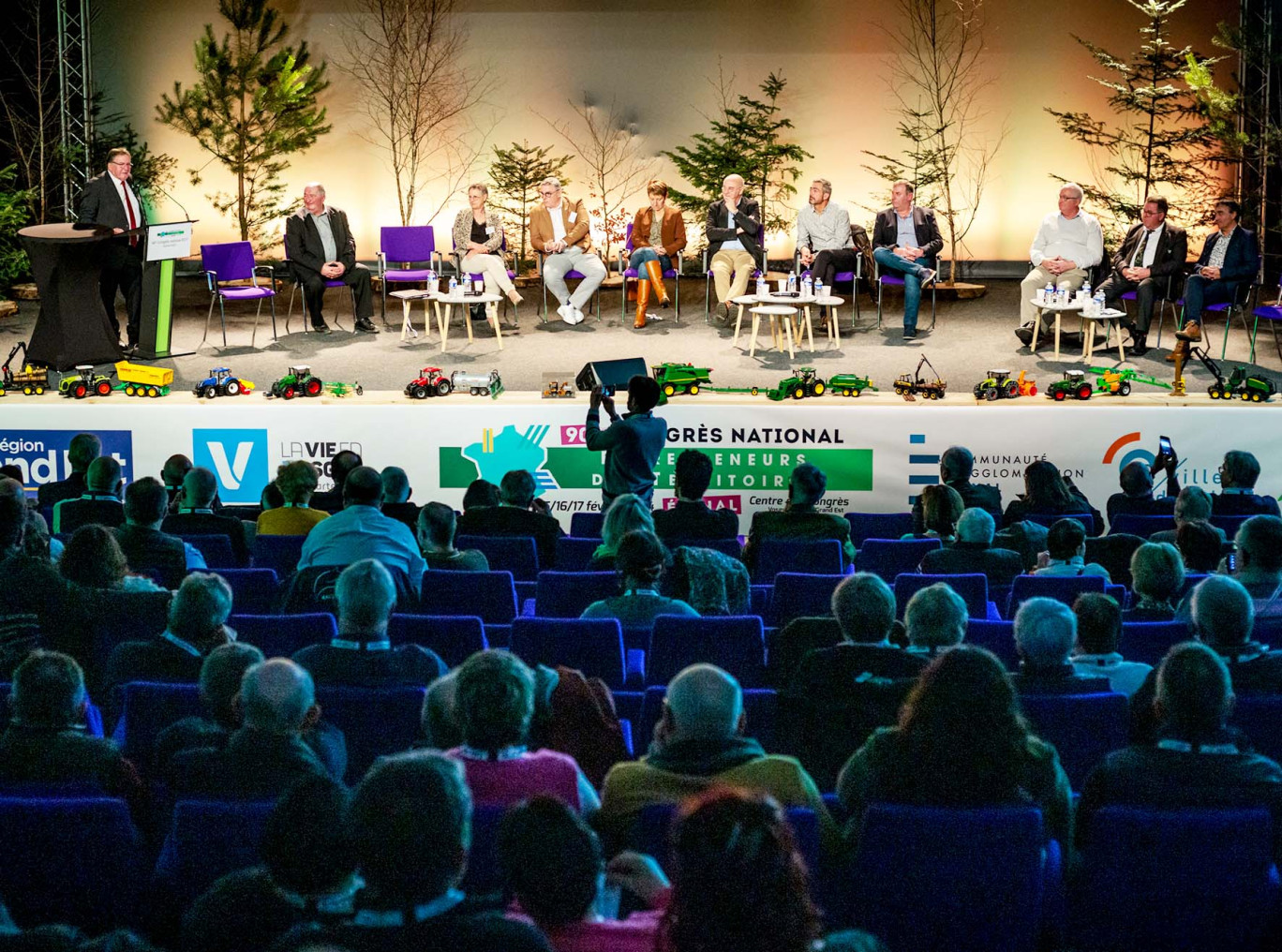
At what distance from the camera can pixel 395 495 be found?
5.74 metres

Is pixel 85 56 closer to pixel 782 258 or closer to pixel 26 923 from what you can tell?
pixel 782 258

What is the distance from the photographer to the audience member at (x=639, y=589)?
4.33 m

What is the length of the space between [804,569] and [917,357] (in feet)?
13.9

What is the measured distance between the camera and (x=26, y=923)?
269cm

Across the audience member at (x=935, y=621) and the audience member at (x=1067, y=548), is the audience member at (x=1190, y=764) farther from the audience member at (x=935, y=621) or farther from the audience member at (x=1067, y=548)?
the audience member at (x=1067, y=548)

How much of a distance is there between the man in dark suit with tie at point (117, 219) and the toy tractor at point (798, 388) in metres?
4.41

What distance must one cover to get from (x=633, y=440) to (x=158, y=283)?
3.96 metres

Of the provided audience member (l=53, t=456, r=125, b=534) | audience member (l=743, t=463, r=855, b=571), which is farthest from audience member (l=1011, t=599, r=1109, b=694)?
audience member (l=53, t=456, r=125, b=534)

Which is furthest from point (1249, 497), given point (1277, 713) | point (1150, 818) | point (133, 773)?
point (133, 773)

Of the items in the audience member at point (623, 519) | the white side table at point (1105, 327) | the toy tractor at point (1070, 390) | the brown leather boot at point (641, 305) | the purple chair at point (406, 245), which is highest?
the purple chair at point (406, 245)

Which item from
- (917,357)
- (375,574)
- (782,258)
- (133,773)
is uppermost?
(782,258)

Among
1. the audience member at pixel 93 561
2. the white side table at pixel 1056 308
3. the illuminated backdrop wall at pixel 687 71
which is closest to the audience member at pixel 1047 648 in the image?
the audience member at pixel 93 561

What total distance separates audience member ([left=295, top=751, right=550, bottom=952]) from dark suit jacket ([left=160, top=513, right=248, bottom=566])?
12.6 feet

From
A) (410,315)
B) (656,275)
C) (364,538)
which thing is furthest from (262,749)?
(410,315)
